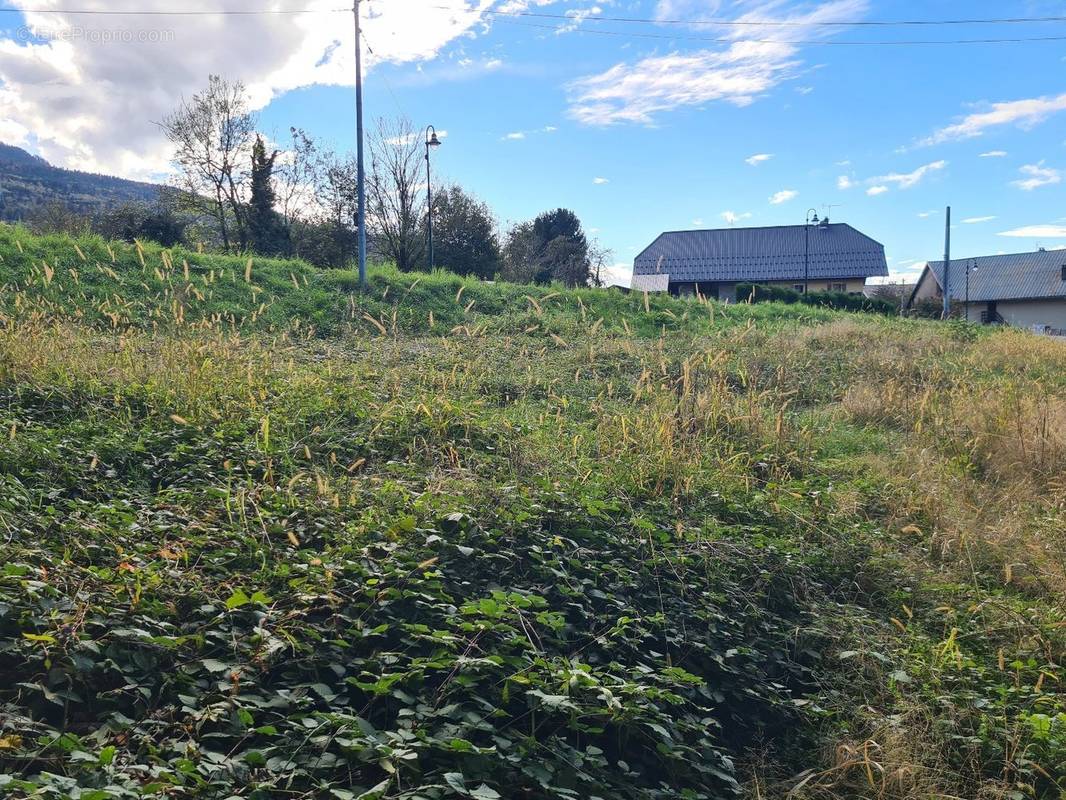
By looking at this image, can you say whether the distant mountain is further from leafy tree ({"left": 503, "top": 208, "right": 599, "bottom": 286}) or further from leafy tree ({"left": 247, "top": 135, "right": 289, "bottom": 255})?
leafy tree ({"left": 503, "top": 208, "right": 599, "bottom": 286})

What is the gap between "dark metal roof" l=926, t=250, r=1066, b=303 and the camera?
2026 inches

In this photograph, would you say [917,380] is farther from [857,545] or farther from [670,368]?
[857,545]

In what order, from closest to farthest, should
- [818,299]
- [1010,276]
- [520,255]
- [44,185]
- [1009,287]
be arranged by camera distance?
[818,299] < [520,255] < [44,185] < [1009,287] < [1010,276]

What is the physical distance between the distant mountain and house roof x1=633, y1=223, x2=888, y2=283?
109 feet

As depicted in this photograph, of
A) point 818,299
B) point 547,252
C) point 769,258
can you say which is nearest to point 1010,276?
point 769,258

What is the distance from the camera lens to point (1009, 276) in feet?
178

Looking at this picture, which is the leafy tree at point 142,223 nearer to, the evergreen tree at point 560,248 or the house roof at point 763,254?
the evergreen tree at point 560,248

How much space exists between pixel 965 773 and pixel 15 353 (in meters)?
7.20

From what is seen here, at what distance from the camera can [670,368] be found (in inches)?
387

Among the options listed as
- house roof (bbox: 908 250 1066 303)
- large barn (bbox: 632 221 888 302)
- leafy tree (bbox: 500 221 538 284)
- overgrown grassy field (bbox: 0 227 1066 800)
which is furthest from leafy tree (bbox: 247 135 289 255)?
house roof (bbox: 908 250 1066 303)

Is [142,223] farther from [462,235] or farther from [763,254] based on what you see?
[763,254]

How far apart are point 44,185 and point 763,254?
4946cm

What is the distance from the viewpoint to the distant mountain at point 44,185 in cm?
4031

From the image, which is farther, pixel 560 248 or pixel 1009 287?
pixel 1009 287
